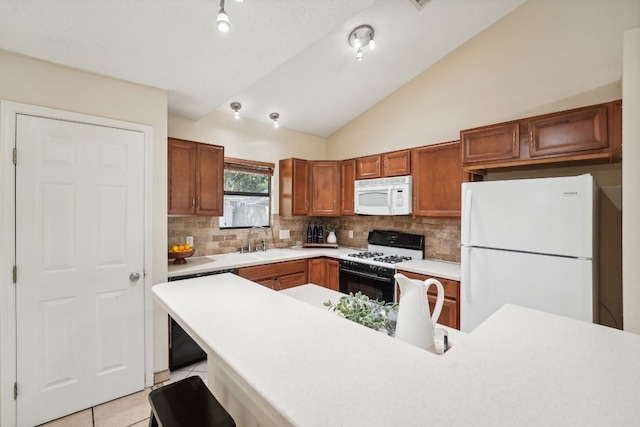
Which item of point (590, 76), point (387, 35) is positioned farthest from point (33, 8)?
point (590, 76)

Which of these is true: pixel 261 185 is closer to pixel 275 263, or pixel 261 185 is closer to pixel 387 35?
pixel 275 263

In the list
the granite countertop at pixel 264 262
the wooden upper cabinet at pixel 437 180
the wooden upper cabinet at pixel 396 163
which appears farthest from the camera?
the wooden upper cabinet at pixel 396 163

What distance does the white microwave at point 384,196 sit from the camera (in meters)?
3.25

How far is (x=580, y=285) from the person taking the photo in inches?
73.7

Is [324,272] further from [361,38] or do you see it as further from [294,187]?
[361,38]

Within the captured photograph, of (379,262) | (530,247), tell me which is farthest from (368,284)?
(530,247)

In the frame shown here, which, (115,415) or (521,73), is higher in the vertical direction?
(521,73)

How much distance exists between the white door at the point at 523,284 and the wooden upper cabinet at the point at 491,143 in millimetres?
853

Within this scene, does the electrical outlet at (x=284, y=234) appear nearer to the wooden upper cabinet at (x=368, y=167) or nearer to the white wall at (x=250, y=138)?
the white wall at (x=250, y=138)

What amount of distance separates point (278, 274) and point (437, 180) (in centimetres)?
202

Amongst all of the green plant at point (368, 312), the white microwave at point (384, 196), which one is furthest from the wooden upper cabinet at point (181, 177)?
the green plant at point (368, 312)

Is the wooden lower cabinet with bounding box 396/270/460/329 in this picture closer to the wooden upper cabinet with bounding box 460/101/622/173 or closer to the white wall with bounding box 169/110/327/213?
the wooden upper cabinet with bounding box 460/101/622/173

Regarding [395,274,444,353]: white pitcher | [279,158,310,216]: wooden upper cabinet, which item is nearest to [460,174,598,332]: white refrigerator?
[395,274,444,353]: white pitcher

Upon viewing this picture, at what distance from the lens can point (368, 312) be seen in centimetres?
127
